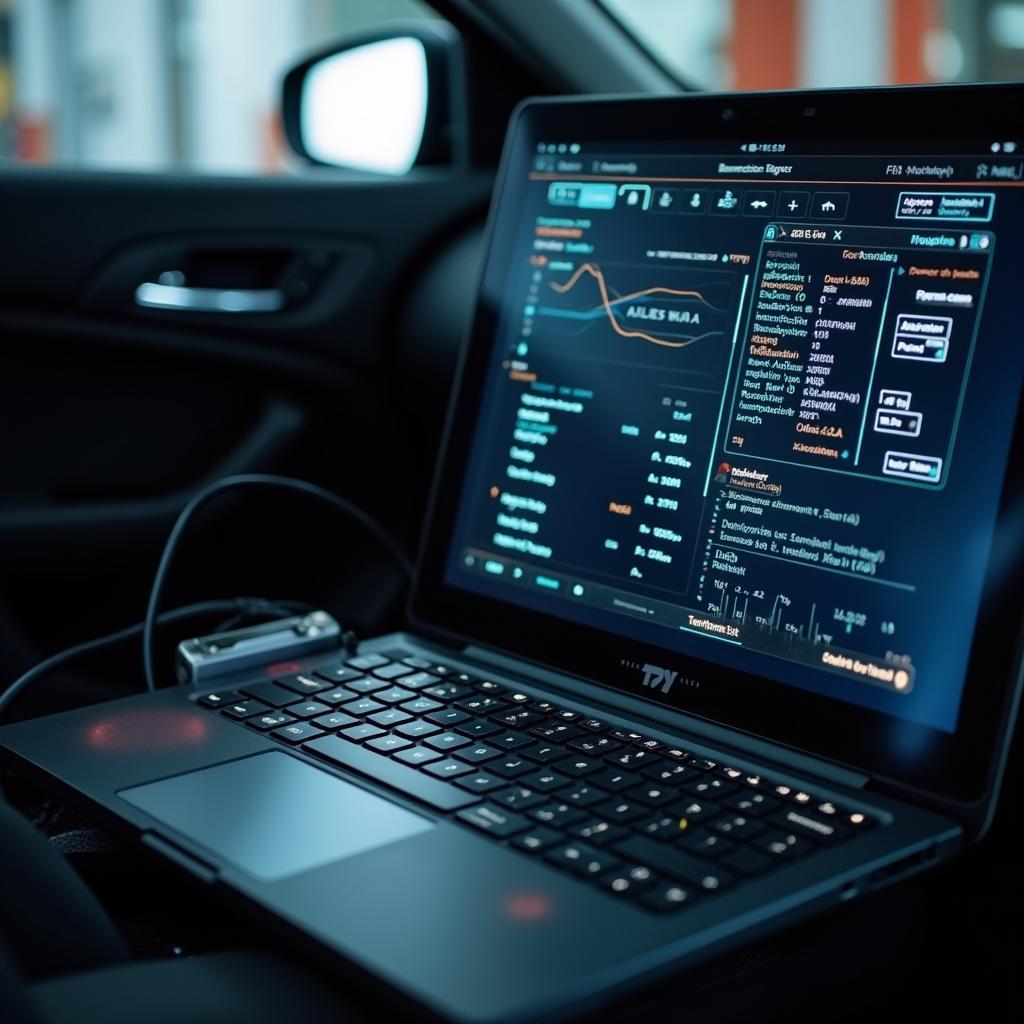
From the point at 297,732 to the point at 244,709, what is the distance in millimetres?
60

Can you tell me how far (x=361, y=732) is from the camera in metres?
0.80

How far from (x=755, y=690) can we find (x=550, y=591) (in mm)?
180

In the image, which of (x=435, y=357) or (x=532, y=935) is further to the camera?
(x=435, y=357)

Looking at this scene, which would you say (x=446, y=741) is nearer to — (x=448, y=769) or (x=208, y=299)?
(x=448, y=769)

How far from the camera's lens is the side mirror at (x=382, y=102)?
1.51m

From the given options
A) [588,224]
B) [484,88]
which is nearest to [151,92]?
[484,88]

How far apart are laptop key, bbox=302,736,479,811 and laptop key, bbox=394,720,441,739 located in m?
0.03

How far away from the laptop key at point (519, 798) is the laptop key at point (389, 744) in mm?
90

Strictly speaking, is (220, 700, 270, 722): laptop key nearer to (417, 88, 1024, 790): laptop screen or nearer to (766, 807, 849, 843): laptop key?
(417, 88, 1024, 790): laptop screen

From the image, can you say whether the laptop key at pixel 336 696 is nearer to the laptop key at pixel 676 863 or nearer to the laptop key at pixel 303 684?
the laptop key at pixel 303 684

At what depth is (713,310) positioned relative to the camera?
84cm

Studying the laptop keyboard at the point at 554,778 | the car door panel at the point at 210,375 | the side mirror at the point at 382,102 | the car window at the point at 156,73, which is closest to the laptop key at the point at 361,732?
the laptop keyboard at the point at 554,778

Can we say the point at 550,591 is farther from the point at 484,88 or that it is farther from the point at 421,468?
the point at 484,88

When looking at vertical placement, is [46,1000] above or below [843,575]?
below
